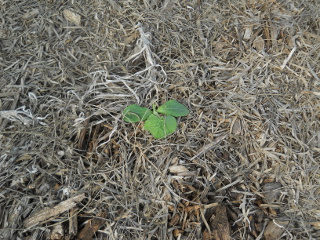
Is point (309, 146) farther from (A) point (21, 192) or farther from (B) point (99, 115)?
(A) point (21, 192)

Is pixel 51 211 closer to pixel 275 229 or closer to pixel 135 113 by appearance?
pixel 135 113

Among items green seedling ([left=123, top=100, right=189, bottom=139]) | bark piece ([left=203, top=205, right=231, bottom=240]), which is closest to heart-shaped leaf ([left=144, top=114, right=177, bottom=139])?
green seedling ([left=123, top=100, right=189, bottom=139])

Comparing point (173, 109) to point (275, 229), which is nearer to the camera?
point (275, 229)

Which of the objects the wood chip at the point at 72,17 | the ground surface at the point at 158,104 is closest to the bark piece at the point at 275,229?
the ground surface at the point at 158,104

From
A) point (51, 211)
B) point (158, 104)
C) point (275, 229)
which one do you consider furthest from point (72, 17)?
point (275, 229)

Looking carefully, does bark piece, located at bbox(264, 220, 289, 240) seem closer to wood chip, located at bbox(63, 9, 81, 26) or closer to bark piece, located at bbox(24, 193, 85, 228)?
bark piece, located at bbox(24, 193, 85, 228)

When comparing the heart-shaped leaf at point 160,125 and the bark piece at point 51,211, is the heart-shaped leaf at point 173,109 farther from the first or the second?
the bark piece at point 51,211
